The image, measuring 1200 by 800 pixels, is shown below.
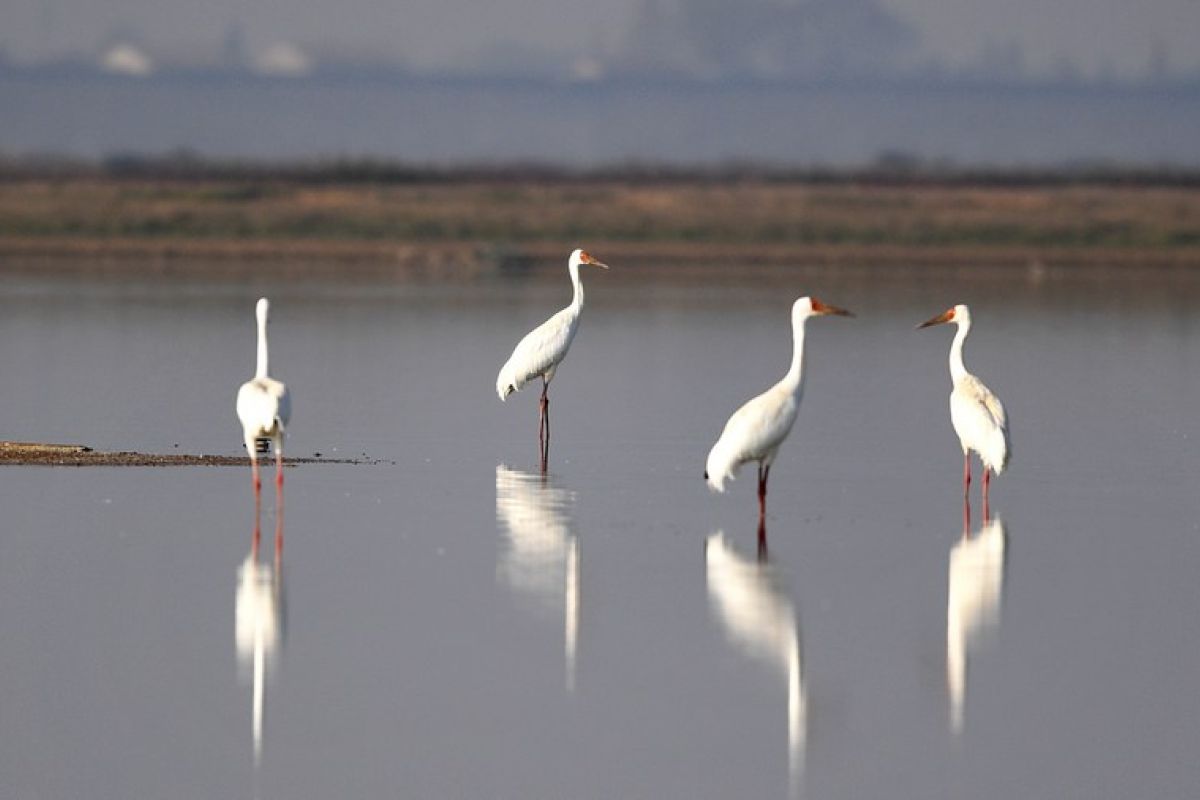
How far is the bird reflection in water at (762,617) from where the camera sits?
26.2 ft

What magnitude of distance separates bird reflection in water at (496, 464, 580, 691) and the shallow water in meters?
0.03

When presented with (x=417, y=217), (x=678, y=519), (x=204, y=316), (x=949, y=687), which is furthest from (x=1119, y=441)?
(x=417, y=217)

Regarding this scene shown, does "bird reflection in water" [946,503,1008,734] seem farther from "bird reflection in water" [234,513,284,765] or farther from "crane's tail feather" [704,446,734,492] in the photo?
"bird reflection in water" [234,513,284,765]

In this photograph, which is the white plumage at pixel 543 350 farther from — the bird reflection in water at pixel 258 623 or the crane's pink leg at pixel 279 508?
the bird reflection in water at pixel 258 623

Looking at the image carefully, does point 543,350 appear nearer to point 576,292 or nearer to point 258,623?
point 576,292

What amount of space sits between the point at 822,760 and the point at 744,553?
143 inches

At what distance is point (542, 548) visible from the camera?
443 inches

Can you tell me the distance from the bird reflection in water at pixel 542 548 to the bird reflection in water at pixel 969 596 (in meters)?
1.40

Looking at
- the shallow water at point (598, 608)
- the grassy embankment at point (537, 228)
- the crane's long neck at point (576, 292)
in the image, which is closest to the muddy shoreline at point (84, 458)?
the shallow water at point (598, 608)

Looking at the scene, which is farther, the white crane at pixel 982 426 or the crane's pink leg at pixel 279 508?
the white crane at pixel 982 426

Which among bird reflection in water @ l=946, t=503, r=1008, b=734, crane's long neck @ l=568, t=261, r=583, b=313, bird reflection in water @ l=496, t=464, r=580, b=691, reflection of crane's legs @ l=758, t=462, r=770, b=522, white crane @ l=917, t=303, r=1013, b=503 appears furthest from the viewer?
crane's long neck @ l=568, t=261, r=583, b=313

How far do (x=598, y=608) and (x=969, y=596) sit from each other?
64.7 inches

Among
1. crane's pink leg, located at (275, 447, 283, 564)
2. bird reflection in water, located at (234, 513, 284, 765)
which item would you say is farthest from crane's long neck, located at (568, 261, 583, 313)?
bird reflection in water, located at (234, 513, 284, 765)

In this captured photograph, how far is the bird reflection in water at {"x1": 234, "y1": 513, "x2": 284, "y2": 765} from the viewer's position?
26.9 ft
